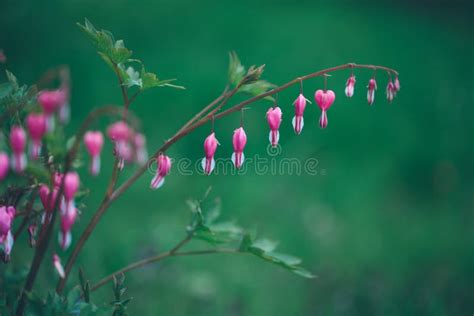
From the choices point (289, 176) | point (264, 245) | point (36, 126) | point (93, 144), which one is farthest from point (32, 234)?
point (289, 176)

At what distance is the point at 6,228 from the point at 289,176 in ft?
10.6

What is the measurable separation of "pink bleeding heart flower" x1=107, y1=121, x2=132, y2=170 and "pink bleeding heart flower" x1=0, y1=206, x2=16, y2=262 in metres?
0.36

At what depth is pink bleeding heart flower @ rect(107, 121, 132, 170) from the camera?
5.05 ft

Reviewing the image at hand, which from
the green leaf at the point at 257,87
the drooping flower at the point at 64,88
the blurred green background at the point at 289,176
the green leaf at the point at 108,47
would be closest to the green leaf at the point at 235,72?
the green leaf at the point at 257,87

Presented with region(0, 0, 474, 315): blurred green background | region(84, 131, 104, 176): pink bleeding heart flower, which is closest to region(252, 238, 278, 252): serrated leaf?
region(84, 131, 104, 176): pink bleeding heart flower

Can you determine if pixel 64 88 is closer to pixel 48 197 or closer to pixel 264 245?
pixel 48 197

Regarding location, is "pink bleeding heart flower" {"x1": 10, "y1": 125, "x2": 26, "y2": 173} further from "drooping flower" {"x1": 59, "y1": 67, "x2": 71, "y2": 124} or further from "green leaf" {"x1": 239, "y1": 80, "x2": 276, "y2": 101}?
"green leaf" {"x1": 239, "y1": 80, "x2": 276, "y2": 101}

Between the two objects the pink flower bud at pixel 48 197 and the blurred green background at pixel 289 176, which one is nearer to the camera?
the pink flower bud at pixel 48 197

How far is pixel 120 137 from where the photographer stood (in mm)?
1564

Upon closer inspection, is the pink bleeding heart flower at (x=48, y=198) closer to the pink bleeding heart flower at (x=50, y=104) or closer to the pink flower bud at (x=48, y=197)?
the pink flower bud at (x=48, y=197)

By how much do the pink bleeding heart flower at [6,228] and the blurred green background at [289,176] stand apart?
119 cm

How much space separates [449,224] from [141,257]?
2653mm

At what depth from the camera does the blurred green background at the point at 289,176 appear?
330 centimetres

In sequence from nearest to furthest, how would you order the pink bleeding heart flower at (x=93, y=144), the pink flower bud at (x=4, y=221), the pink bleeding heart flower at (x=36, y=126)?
1. the pink bleeding heart flower at (x=36, y=126)
2. the pink flower bud at (x=4, y=221)
3. the pink bleeding heart flower at (x=93, y=144)
